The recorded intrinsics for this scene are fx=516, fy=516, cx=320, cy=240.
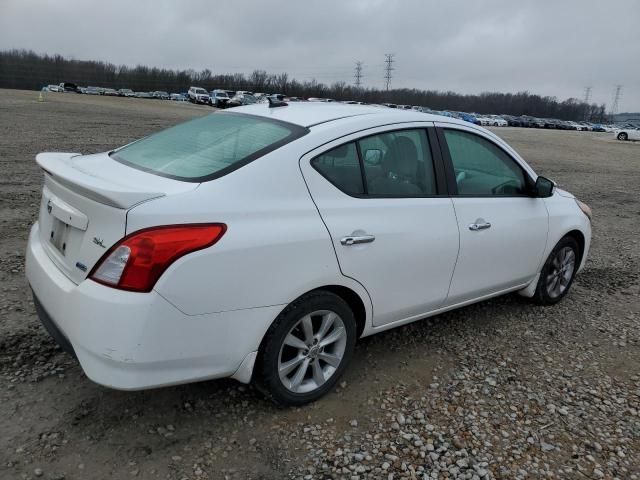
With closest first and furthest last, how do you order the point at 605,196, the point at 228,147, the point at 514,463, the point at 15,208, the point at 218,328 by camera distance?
the point at 218,328
the point at 514,463
the point at 228,147
the point at 15,208
the point at 605,196

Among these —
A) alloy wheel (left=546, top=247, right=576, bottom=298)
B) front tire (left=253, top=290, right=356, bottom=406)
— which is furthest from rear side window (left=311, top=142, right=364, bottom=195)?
alloy wheel (left=546, top=247, right=576, bottom=298)

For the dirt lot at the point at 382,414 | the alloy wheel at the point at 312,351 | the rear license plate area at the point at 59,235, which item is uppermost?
the rear license plate area at the point at 59,235

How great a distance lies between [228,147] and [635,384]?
315cm

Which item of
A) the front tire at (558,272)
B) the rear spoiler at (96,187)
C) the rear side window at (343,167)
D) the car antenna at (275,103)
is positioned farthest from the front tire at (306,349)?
the front tire at (558,272)

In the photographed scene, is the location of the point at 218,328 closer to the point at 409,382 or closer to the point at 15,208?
the point at 409,382

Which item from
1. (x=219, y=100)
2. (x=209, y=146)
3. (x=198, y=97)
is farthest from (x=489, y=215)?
(x=198, y=97)

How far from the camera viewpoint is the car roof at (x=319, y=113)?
10.3ft

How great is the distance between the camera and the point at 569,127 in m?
79.1

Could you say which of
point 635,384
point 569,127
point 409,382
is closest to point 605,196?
point 635,384

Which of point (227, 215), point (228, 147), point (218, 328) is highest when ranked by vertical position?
point (228, 147)

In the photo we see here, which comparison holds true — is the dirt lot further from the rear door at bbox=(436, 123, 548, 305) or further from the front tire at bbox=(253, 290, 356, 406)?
the rear door at bbox=(436, 123, 548, 305)

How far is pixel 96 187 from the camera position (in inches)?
92.5

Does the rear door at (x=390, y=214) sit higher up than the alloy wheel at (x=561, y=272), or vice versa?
the rear door at (x=390, y=214)

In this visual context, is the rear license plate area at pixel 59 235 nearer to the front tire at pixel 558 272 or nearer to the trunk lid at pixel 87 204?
the trunk lid at pixel 87 204
